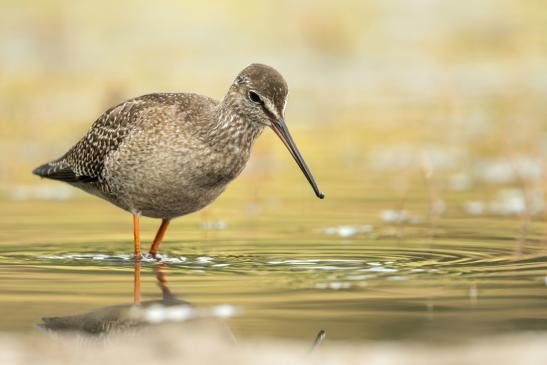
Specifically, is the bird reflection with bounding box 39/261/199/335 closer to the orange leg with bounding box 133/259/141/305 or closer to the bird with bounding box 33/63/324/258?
the orange leg with bounding box 133/259/141/305

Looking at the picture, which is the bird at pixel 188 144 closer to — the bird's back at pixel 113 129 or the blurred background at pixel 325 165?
the bird's back at pixel 113 129

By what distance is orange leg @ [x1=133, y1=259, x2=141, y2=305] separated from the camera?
7629 millimetres

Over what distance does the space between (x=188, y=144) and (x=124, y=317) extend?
2701 mm

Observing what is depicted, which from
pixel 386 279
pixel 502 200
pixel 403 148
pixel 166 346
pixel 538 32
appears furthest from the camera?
pixel 538 32

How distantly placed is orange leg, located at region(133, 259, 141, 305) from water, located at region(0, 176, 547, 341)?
0.04 meters

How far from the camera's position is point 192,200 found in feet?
31.4

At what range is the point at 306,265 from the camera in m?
8.92

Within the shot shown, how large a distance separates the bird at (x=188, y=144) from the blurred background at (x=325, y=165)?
481 mm

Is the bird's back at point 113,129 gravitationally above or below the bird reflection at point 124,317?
above

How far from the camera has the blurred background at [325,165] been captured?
7680 mm

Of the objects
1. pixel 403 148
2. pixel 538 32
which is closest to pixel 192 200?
pixel 403 148

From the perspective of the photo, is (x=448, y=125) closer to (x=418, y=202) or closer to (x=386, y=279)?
(x=418, y=202)

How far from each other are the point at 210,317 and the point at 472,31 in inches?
823

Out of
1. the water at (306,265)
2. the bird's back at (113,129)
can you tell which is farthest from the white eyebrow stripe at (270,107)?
the water at (306,265)
